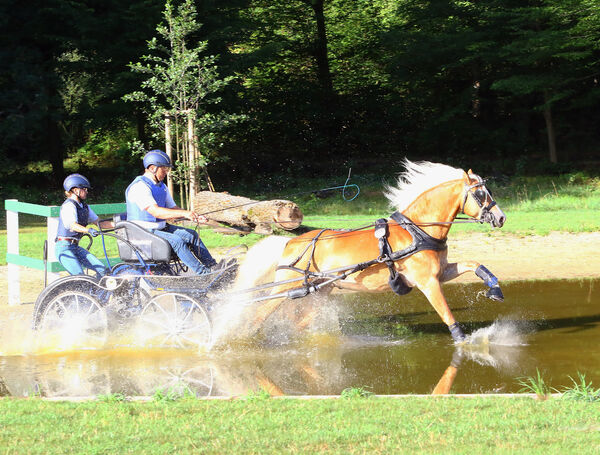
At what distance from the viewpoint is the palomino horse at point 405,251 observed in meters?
8.12

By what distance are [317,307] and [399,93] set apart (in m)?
26.3

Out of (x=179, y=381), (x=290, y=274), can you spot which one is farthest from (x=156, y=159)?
(x=179, y=381)

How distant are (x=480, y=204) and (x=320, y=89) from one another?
26540mm

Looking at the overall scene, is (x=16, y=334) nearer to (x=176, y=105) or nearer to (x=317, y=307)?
(x=317, y=307)

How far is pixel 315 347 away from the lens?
27.8 feet

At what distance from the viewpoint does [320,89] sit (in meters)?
33.9

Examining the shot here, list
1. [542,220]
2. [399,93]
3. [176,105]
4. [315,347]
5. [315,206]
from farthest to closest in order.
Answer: [399,93]
[315,206]
[176,105]
[542,220]
[315,347]

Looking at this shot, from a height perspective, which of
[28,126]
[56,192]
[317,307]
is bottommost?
[317,307]

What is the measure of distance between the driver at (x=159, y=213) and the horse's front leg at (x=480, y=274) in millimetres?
2661

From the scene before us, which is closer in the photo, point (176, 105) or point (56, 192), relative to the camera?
point (176, 105)

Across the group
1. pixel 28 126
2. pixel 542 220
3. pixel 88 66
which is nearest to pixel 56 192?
pixel 28 126

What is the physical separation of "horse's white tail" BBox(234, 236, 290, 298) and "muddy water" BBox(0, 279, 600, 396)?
646 millimetres

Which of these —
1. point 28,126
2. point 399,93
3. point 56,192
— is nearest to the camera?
point 28,126

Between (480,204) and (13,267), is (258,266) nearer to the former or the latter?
(480,204)
